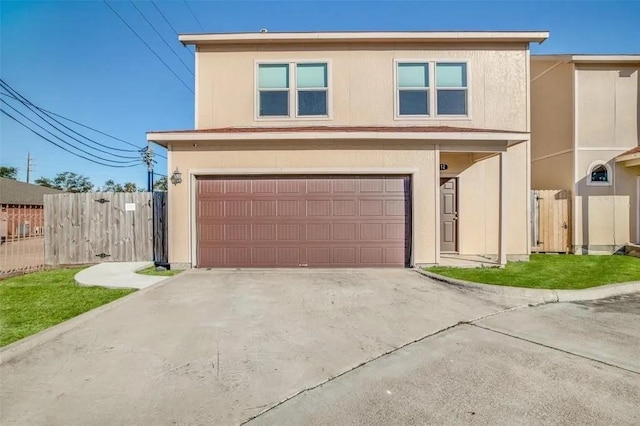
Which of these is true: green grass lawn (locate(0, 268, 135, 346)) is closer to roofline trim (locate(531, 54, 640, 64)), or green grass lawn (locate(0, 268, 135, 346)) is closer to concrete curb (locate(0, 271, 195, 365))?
concrete curb (locate(0, 271, 195, 365))

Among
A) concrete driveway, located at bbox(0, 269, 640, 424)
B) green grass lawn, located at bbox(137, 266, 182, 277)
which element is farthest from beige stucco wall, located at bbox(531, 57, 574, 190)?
green grass lawn, located at bbox(137, 266, 182, 277)

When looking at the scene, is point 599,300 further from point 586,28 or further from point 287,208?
point 586,28

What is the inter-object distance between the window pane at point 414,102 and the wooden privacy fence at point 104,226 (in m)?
8.15

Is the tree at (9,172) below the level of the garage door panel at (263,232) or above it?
above

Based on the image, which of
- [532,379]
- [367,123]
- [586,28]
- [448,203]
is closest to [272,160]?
[367,123]

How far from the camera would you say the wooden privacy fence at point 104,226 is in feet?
31.6

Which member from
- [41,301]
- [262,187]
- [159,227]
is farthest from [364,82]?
[41,301]

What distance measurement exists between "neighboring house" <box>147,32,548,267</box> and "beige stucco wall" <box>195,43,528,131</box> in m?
0.03

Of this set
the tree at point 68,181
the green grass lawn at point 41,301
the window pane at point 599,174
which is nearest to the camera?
the green grass lawn at point 41,301

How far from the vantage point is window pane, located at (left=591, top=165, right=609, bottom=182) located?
36.0ft

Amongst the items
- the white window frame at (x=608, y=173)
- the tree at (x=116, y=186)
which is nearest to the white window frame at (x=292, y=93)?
the white window frame at (x=608, y=173)

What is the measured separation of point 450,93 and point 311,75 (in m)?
4.27

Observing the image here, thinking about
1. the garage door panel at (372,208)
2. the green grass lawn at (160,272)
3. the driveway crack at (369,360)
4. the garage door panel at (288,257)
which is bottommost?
the driveway crack at (369,360)

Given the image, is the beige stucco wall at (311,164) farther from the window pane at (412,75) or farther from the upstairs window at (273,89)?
the window pane at (412,75)
